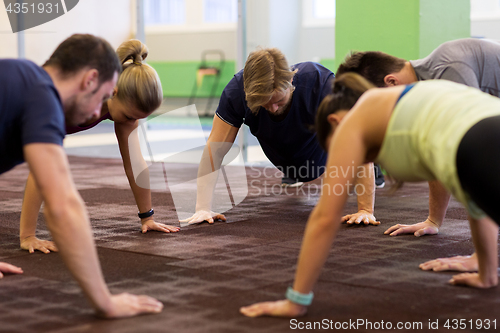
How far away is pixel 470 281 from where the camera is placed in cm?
158

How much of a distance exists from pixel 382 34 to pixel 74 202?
3429mm

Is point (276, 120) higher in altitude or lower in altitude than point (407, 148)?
lower

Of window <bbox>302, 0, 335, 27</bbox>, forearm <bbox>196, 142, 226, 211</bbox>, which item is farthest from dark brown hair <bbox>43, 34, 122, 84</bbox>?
window <bbox>302, 0, 335, 27</bbox>

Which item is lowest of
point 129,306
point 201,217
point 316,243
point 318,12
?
point 201,217

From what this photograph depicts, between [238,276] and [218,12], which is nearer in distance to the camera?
[238,276]

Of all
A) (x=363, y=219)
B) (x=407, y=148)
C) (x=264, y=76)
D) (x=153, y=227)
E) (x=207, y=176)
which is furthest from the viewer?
(x=207, y=176)

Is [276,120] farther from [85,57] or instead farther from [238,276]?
[85,57]

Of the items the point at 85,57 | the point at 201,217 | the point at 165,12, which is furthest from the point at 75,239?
the point at 165,12

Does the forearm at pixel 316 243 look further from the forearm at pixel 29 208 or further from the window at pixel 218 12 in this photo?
the window at pixel 218 12

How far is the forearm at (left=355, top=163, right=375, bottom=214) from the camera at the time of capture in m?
2.53

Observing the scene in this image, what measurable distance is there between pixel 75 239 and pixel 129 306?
0.80 ft

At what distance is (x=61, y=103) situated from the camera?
1.33 m

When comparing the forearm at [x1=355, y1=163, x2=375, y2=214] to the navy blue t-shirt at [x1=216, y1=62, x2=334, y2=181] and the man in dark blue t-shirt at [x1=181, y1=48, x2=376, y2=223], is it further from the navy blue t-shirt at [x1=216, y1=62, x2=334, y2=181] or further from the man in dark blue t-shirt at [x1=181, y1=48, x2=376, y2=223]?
the navy blue t-shirt at [x1=216, y1=62, x2=334, y2=181]

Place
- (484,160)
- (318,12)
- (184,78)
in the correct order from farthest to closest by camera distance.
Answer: (184,78), (318,12), (484,160)
